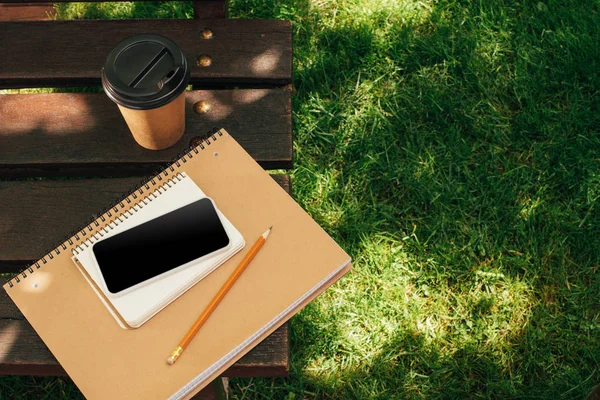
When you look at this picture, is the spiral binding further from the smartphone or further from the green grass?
the green grass

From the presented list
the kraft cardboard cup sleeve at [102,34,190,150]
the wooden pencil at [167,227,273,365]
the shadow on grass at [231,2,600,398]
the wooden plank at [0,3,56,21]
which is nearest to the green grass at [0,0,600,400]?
the shadow on grass at [231,2,600,398]

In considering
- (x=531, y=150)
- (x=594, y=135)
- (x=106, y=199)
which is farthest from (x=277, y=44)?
(x=594, y=135)

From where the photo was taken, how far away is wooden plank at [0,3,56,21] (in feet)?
9.59

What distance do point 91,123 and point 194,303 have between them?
62cm

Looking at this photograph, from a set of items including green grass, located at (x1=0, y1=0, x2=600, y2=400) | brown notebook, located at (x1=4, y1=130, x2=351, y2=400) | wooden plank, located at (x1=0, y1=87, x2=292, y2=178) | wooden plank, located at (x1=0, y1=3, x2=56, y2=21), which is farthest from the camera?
wooden plank, located at (x1=0, y1=3, x2=56, y2=21)

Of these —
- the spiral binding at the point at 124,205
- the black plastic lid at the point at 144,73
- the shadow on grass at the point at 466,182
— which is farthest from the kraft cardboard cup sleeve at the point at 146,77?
the shadow on grass at the point at 466,182

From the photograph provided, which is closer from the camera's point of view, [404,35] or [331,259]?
[331,259]

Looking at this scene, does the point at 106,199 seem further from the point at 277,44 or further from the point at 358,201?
the point at 358,201

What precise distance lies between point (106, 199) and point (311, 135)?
1185 millimetres

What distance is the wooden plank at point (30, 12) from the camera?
2.92 meters

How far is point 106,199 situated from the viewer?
1.57m

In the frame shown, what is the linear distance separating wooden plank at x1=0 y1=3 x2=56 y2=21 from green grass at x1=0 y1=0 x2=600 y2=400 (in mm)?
167

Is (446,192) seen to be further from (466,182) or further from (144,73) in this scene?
(144,73)

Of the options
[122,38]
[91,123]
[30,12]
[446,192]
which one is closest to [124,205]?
[91,123]
